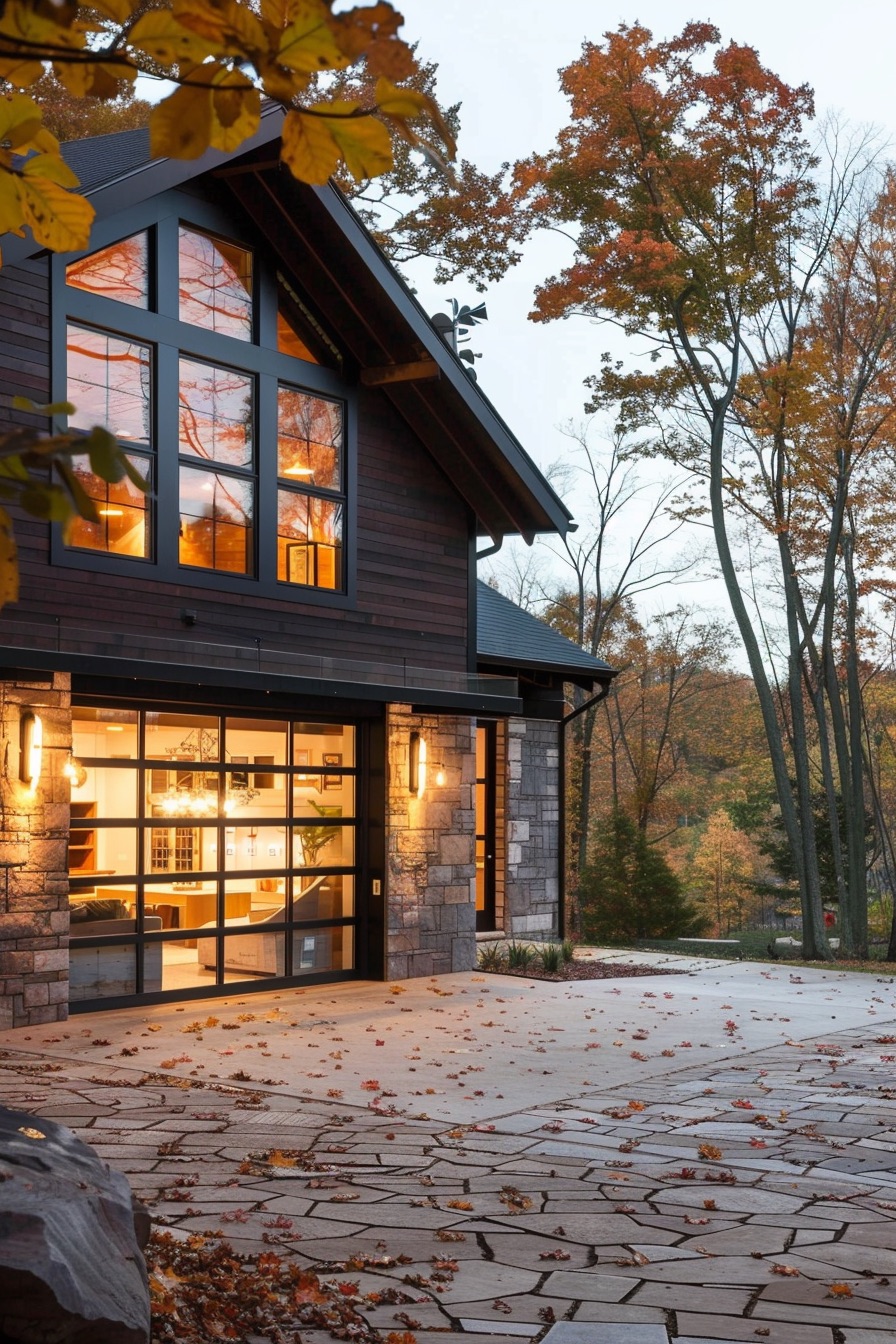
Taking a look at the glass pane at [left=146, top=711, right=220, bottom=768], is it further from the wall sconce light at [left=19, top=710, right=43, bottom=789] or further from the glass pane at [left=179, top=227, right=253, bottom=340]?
the glass pane at [left=179, top=227, right=253, bottom=340]

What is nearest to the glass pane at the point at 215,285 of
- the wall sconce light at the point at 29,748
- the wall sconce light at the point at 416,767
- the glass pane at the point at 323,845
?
the wall sconce light at the point at 29,748

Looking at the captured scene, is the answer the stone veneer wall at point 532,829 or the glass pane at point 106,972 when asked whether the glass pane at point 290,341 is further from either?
the stone veneer wall at point 532,829

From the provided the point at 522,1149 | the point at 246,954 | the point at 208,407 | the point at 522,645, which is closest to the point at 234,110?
the point at 522,1149

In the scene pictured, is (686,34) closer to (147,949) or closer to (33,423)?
(33,423)

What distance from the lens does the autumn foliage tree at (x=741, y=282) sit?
16.9 metres

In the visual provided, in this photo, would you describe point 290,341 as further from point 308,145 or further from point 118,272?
point 308,145

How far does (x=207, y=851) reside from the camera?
40.7ft

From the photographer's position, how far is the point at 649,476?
1409 inches

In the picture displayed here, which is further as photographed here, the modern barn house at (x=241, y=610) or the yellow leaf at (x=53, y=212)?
the modern barn house at (x=241, y=610)

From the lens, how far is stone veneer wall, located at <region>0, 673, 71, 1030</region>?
10.4 metres

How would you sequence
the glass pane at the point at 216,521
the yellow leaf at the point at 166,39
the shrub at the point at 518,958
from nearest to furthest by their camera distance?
the yellow leaf at the point at 166,39 → the glass pane at the point at 216,521 → the shrub at the point at 518,958

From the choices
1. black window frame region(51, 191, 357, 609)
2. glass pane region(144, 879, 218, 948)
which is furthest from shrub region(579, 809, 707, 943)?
glass pane region(144, 879, 218, 948)

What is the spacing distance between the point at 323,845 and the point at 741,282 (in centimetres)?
945

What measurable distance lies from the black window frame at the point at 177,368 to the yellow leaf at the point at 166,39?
8969 mm
